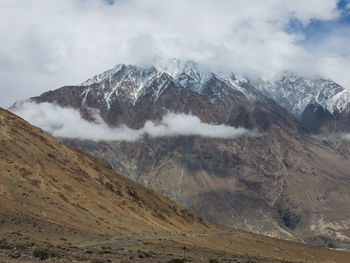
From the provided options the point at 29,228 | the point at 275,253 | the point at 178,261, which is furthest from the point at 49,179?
the point at 275,253

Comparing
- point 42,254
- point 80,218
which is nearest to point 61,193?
point 80,218

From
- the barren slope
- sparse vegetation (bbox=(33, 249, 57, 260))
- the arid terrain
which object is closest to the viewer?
sparse vegetation (bbox=(33, 249, 57, 260))

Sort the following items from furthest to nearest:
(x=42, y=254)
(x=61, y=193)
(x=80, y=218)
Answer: (x=61, y=193), (x=80, y=218), (x=42, y=254)

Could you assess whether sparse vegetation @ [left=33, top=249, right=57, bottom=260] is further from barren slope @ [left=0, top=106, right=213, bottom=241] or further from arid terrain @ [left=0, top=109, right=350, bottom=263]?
barren slope @ [left=0, top=106, right=213, bottom=241]

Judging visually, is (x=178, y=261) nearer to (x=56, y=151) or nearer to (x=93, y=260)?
(x=93, y=260)

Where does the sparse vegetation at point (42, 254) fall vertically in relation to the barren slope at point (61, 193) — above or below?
below

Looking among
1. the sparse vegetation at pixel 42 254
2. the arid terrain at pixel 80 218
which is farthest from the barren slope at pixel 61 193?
the sparse vegetation at pixel 42 254

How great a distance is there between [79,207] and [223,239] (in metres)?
60.6

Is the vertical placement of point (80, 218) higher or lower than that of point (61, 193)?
lower

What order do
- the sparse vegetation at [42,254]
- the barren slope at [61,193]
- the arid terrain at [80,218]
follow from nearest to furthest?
the sparse vegetation at [42,254] < the arid terrain at [80,218] < the barren slope at [61,193]

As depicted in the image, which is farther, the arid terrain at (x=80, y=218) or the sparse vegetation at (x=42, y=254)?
the arid terrain at (x=80, y=218)

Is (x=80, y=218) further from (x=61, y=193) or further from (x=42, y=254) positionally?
(x=42, y=254)

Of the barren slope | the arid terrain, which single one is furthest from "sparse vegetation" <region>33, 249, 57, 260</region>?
the barren slope

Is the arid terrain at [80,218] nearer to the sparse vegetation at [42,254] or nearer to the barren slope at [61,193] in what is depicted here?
the sparse vegetation at [42,254]
